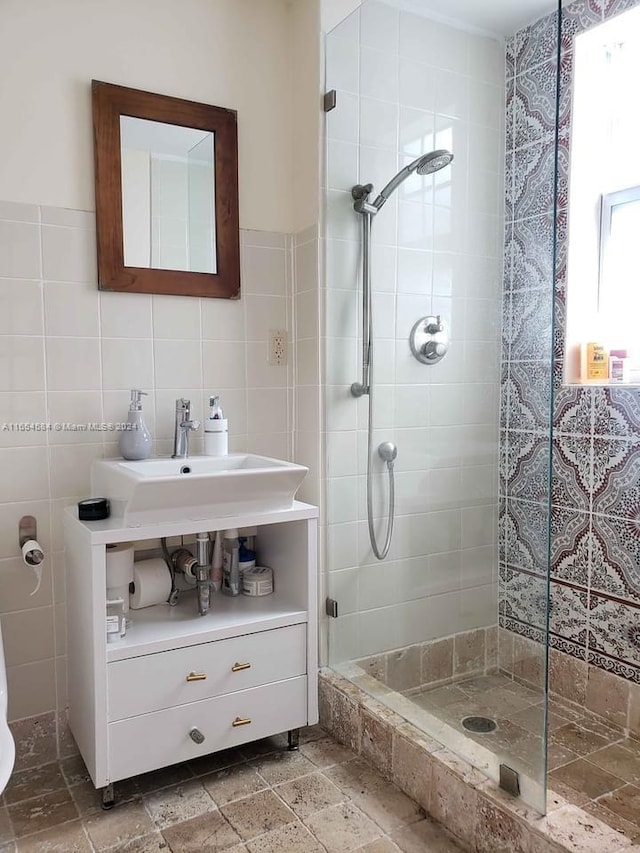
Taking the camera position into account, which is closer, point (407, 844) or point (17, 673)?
point (407, 844)

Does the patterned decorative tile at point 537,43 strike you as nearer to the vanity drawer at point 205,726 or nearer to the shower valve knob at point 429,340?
the shower valve knob at point 429,340

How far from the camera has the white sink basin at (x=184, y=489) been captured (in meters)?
1.69

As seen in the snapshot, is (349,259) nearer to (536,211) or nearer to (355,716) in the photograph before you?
(536,211)

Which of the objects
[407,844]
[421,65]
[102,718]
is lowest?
[407,844]

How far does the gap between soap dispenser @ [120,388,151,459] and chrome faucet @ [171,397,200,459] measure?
92 mm

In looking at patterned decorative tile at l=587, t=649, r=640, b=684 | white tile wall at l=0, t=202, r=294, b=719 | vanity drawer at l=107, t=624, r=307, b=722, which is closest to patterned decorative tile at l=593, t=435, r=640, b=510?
patterned decorative tile at l=587, t=649, r=640, b=684

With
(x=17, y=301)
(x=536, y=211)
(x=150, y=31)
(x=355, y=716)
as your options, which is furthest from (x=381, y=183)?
(x=355, y=716)

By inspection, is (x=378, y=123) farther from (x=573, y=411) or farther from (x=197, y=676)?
→ (x=197, y=676)

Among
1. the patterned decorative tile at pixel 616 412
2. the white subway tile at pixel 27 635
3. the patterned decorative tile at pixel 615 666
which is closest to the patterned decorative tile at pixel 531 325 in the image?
the patterned decorative tile at pixel 616 412

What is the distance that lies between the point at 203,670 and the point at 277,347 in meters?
1.08

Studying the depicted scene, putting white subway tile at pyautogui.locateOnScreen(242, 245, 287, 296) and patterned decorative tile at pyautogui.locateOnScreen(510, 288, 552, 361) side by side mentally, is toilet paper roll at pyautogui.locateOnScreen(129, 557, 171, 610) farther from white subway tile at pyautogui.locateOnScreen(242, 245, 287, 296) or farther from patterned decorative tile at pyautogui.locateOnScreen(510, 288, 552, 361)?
patterned decorative tile at pyautogui.locateOnScreen(510, 288, 552, 361)

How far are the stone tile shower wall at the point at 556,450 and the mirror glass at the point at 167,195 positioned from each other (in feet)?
3.11

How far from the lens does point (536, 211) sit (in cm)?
162

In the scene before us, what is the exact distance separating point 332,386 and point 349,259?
41 cm
